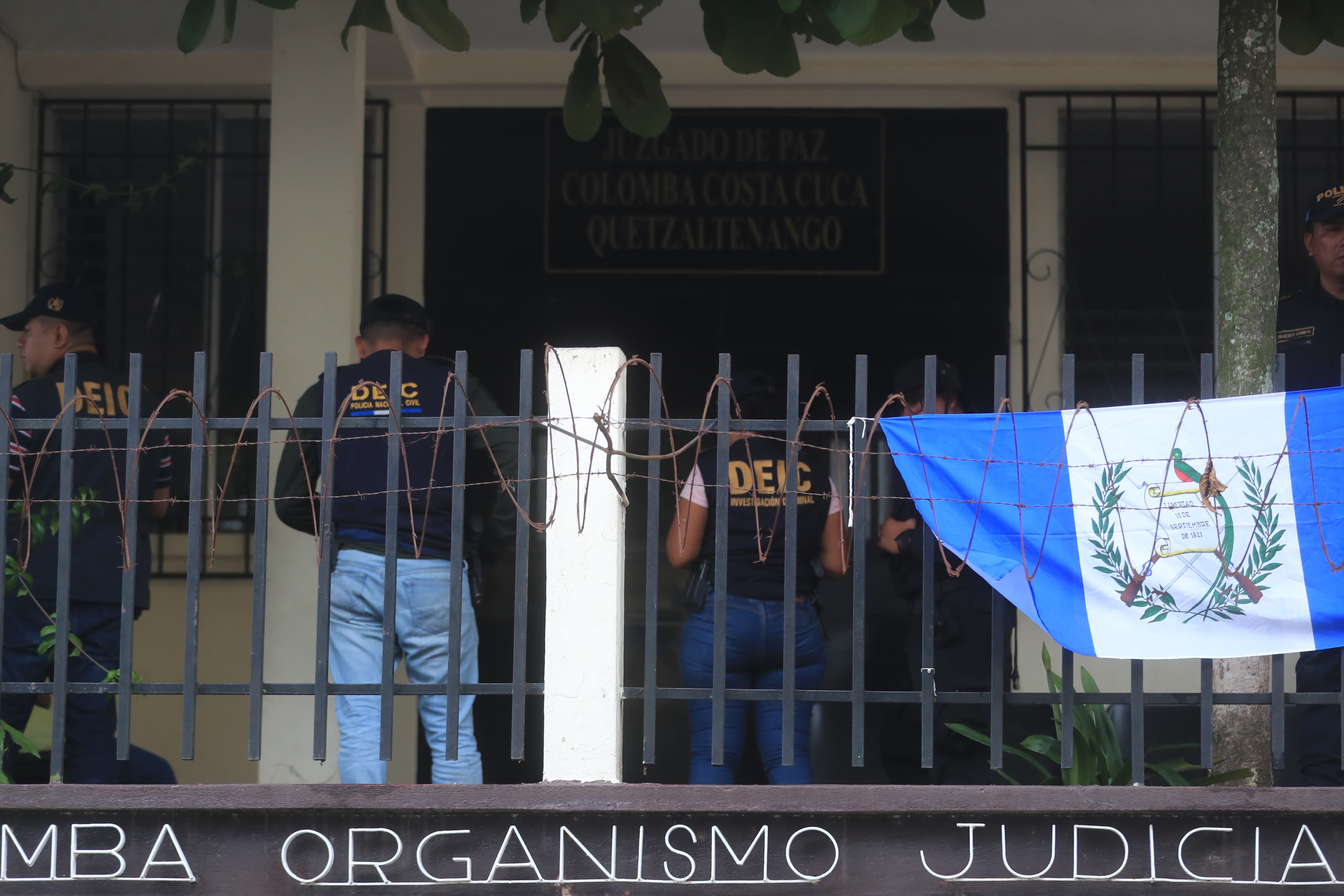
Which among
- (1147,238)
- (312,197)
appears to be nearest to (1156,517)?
(1147,238)

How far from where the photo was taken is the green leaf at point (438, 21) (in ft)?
13.2

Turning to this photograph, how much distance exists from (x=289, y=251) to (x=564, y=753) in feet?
8.77

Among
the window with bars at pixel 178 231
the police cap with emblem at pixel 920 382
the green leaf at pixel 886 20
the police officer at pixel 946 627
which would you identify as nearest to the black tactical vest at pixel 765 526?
the police officer at pixel 946 627

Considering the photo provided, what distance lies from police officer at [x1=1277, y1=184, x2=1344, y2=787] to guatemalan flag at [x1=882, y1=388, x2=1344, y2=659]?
0.60 meters

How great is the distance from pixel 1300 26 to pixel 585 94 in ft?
7.06

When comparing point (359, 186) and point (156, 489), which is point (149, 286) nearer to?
point (359, 186)

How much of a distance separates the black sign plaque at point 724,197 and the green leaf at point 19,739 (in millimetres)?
3221

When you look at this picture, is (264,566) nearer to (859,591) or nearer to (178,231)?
(859,591)

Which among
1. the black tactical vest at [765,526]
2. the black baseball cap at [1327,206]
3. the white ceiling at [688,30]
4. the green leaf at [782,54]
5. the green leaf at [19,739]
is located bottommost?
the green leaf at [19,739]

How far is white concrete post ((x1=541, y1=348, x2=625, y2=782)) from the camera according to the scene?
11.8 feet

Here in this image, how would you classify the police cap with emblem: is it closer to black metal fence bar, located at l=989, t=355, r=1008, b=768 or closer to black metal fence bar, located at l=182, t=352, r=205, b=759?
black metal fence bar, located at l=989, t=355, r=1008, b=768

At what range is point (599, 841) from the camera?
3.55m

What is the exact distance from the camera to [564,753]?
360 centimetres

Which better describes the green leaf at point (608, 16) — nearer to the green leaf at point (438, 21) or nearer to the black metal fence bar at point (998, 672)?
the green leaf at point (438, 21)
